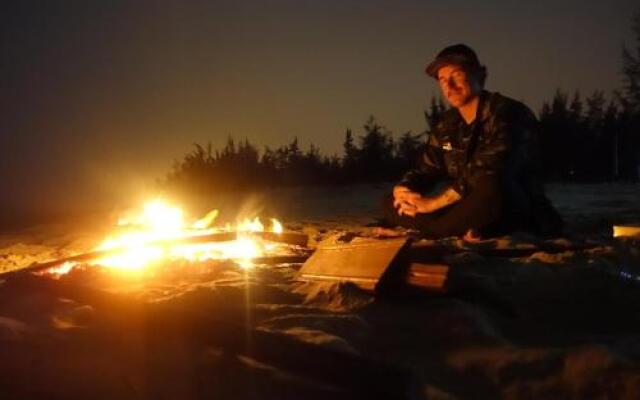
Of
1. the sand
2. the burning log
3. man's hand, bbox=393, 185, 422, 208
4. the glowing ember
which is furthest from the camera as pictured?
man's hand, bbox=393, 185, 422, 208

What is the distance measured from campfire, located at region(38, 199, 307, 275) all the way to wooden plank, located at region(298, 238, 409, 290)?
0.65 m

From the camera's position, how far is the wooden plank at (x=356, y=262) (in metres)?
2.79

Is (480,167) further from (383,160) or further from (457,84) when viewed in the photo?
(383,160)

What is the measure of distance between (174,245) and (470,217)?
2130 mm

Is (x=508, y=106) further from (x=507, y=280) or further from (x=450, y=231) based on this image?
(x=507, y=280)

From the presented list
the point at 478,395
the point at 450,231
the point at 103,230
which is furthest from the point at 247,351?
the point at 103,230

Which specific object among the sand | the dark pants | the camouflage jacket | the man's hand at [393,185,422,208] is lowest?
the sand

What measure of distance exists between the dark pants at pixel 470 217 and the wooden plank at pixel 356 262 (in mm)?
1482

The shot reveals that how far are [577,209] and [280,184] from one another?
5584 millimetres

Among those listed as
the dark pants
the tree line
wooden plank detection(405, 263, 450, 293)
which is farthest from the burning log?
the tree line

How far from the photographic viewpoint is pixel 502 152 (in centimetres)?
425

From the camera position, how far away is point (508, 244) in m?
4.05

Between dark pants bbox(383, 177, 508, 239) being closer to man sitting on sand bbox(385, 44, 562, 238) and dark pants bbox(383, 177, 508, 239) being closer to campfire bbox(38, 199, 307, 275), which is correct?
man sitting on sand bbox(385, 44, 562, 238)

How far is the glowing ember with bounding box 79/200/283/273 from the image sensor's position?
13.0 ft
